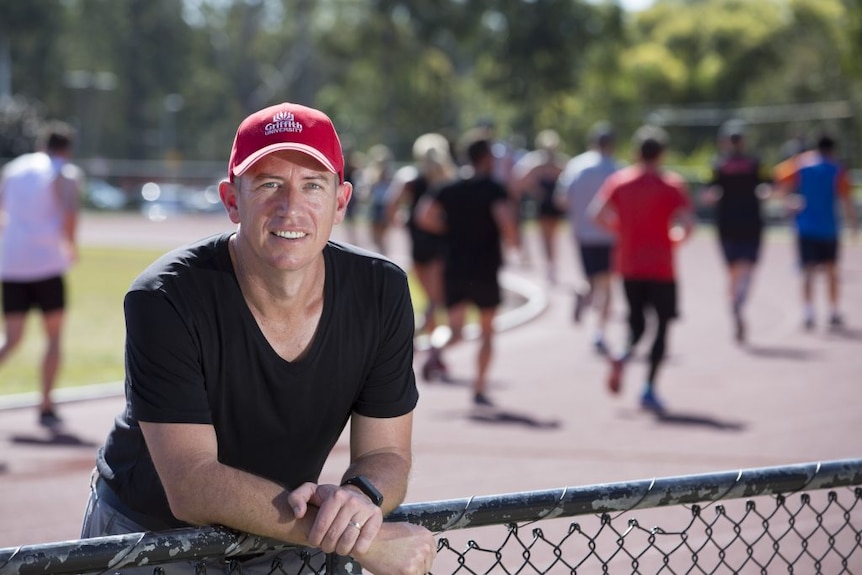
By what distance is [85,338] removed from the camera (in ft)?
47.6

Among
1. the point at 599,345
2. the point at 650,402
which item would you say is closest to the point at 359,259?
the point at 650,402

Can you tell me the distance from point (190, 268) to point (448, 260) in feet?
26.8

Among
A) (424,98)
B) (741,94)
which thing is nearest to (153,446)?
(741,94)

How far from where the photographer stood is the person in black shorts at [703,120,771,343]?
14.2 m

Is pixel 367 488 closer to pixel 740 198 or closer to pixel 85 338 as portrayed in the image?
pixel 740 198

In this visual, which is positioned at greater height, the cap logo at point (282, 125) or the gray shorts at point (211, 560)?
the cap logo at point (282, 125)

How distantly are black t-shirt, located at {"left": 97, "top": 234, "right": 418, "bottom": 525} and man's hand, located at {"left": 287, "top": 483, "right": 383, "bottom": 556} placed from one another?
316 mm

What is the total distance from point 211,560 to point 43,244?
723 centimetres

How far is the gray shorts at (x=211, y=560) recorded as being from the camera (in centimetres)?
275

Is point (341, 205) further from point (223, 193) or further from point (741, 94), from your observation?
point (741, 94)

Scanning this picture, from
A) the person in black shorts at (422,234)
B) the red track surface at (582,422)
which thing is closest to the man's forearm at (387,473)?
the red track surface at (582,422)

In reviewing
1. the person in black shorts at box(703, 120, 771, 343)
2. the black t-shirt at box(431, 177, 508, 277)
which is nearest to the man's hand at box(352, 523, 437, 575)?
the black t-shirt at box(431, 177, 508, 277)

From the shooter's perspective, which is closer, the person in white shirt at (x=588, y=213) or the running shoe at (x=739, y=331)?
the running shoe at (x=739, y=331)

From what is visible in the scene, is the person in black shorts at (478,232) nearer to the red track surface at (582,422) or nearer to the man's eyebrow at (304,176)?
the red track surface at (582,422)
